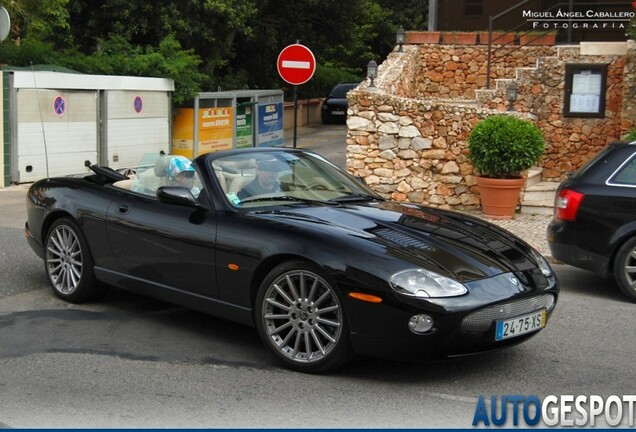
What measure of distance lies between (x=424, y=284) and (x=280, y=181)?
177cm

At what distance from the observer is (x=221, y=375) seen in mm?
5652

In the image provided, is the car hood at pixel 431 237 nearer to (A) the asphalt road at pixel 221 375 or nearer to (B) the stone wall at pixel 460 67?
(A) the asphalt road at pixel 221 375

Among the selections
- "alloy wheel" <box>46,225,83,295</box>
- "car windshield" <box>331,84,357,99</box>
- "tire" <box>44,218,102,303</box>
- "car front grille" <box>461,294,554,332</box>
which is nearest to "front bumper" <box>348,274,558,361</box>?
"car front grille" <box>461,294,554,332</box>

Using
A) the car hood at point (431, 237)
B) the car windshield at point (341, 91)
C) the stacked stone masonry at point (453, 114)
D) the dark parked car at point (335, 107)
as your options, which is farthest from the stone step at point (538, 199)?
the car windshield at point (341, 91)

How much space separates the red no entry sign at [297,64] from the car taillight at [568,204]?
5.51 m

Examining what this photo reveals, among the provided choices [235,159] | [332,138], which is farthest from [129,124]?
[235,159]

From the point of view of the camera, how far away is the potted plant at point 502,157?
12.6m

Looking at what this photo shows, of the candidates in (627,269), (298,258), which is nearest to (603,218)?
(627,269)

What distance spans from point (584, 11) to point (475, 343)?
1465cm

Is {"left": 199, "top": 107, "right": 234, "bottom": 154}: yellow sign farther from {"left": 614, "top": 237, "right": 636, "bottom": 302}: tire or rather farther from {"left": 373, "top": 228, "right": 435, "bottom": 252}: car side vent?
{"left": 373, "top": 228, "right": 435, "bottom": 252}: car side vent

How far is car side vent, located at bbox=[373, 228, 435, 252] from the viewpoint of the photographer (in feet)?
18.7

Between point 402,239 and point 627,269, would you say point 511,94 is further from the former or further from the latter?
point 402,239

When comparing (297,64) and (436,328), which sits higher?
(297,64)

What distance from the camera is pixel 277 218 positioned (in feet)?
19.9
